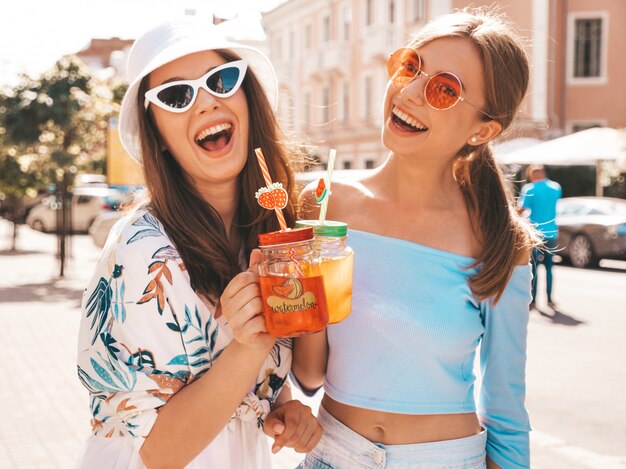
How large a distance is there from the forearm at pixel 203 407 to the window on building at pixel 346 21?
1373 inches

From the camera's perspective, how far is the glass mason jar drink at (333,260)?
5.58 ft

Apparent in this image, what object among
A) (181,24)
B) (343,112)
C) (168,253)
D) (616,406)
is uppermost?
(343,112)

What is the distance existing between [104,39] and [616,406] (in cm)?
7065

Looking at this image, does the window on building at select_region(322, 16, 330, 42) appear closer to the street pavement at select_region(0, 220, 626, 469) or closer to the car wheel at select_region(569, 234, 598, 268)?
the car wheel at select_region(569, 234, 598, 268)

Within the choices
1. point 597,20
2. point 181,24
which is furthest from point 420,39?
point 597,20

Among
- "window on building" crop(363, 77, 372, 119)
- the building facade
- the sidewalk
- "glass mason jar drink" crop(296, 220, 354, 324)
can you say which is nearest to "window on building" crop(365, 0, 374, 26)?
the building facade

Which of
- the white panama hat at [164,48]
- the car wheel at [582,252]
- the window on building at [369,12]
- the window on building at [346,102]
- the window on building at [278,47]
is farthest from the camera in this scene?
the window on building at [278,47]

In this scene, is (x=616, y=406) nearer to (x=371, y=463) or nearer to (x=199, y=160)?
(x=371, y=463)

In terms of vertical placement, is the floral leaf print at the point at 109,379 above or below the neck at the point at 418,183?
below

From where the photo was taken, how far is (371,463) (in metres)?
2.10

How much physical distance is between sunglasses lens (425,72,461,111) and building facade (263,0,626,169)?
64.3 ft

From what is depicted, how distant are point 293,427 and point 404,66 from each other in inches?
43.3

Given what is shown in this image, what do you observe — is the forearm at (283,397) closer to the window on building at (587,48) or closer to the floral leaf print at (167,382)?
the floral leaf print at (167,382)

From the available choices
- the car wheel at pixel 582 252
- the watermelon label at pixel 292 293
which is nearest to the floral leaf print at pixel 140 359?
the watermelon label at pixel 292 293
